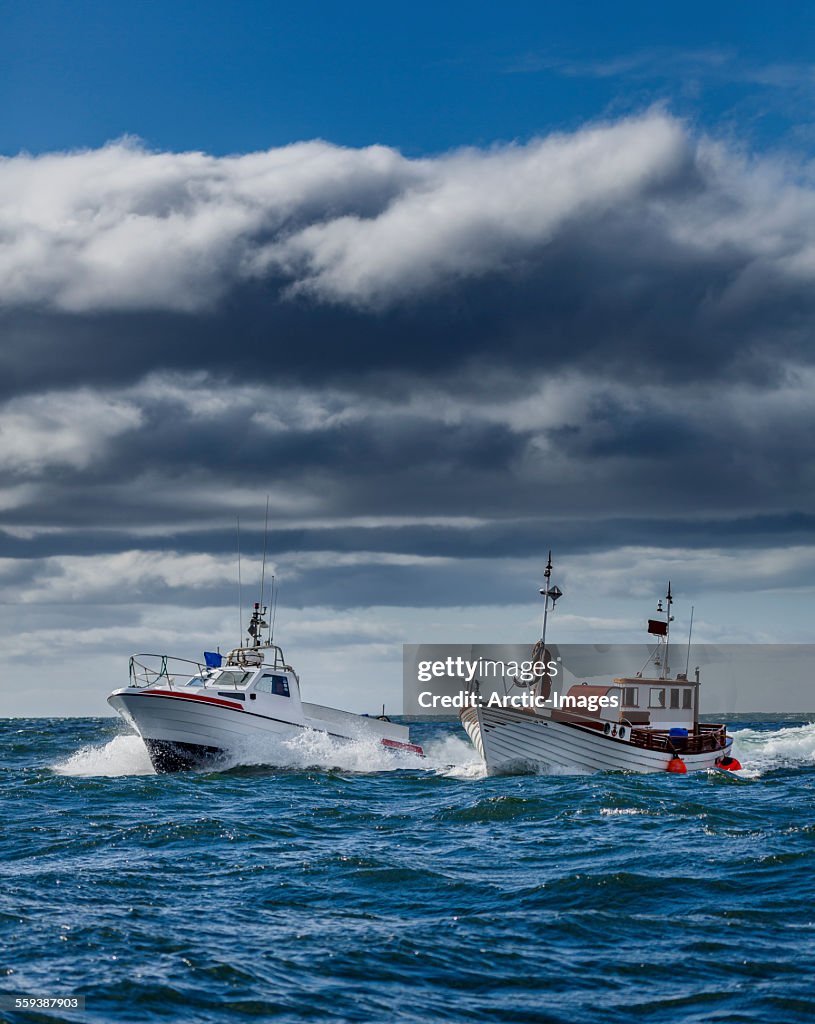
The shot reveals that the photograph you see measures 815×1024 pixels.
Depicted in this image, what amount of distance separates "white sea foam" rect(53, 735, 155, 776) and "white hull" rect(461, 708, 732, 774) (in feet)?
37.0

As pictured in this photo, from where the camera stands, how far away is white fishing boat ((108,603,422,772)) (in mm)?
36719

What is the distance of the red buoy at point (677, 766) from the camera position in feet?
124

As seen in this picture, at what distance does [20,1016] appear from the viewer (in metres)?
11.4

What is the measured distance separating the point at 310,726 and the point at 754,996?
28138 millimetres

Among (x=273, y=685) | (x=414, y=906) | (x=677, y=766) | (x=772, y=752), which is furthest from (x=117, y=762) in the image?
(x=772, y=752)

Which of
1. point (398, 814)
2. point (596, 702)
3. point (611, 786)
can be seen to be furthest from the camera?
point (596, 702)

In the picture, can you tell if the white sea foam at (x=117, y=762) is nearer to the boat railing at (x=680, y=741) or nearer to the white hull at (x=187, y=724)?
the white hull at (x=187, y=724)

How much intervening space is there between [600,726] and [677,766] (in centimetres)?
279

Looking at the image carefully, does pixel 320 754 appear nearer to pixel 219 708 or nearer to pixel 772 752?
pixel 219 708

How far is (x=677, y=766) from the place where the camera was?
37.9m

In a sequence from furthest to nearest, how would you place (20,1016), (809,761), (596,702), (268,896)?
(809,761), (596,702), (268,896), (20,1016)

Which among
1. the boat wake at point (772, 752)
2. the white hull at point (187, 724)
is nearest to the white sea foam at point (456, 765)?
the white hull at point (187, 724)

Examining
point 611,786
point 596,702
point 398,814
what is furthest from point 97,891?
point 596,702

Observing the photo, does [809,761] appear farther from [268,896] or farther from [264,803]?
[268,896]
